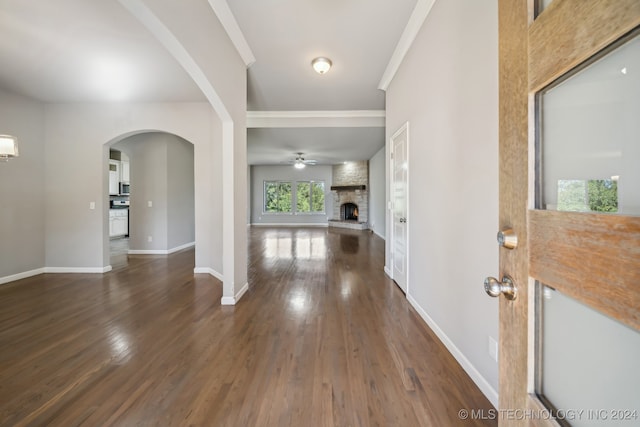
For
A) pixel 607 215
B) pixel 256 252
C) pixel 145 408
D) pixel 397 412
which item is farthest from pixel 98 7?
pixel 256 252

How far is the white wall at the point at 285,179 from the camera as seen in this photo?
11141 millimetres

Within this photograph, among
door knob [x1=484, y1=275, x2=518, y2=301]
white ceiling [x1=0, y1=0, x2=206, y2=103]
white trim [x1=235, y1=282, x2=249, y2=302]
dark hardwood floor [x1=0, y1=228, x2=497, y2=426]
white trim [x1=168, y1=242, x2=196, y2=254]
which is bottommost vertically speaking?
dark hardwood floor [x1=0, y1=228, x2=497, y2=426]

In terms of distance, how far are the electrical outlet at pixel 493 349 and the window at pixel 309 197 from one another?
987 centimetres

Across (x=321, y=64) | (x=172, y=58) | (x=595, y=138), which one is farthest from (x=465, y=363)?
(x=172, y=58)

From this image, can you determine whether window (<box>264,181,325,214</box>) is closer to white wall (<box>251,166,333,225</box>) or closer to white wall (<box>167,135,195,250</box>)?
white wall (<box>251,166,333,225</box>)

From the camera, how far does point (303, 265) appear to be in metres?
4.61

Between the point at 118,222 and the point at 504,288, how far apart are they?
940 cm

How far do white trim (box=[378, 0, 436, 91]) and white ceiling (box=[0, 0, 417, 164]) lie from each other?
57 mm

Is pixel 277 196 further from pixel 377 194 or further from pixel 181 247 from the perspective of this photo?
pixel 181 247

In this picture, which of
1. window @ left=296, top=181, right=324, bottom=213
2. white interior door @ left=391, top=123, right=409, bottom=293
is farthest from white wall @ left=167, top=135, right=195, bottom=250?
window @ left=296, top=181, right=324, bottom=213

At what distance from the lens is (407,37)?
2.78 m

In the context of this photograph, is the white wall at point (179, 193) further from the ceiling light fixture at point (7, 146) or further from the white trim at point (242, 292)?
the white trim at point (242, 292)

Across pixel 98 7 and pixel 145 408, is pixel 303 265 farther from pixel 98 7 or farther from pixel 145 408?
pixel 98 7

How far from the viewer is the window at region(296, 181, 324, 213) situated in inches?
444
